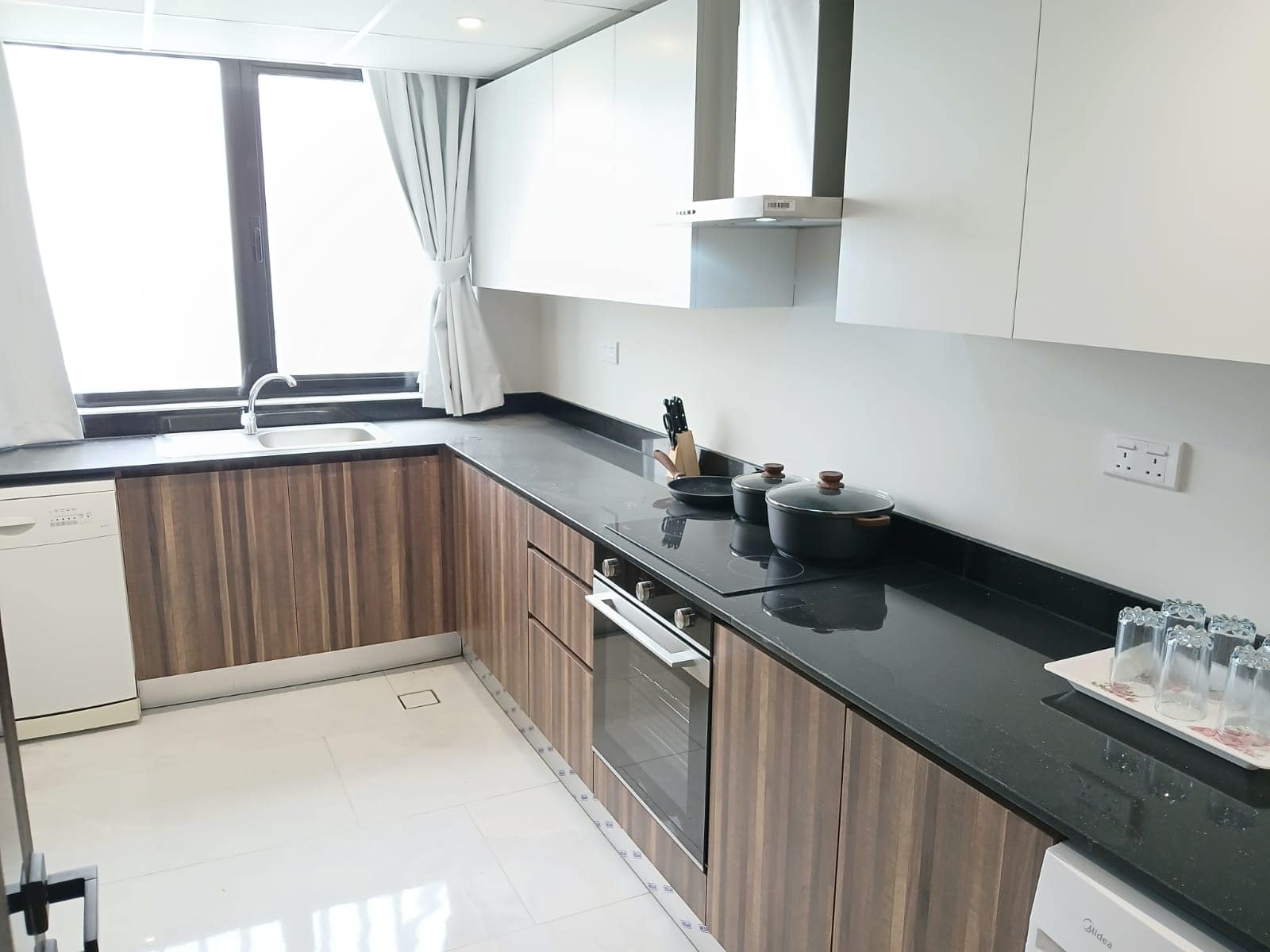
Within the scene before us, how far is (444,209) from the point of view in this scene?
12.9ft

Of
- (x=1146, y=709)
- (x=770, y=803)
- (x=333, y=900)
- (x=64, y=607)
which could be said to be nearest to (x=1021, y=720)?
(x=1146, y=709)

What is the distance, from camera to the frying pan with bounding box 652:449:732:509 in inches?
106

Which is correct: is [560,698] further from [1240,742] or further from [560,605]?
[1240,742]

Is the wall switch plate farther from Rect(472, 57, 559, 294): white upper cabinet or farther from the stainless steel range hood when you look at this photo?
Rect(472, 57, 559, 294): white upper cabinet

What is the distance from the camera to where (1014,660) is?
171 centimetres

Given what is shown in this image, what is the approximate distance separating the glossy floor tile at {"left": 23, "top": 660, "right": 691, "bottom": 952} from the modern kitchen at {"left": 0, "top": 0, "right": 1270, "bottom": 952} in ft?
0.05

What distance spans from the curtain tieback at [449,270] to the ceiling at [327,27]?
73 cm

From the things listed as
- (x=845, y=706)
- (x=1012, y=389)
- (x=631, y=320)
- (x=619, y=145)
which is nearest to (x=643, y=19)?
(x=619, y=145)

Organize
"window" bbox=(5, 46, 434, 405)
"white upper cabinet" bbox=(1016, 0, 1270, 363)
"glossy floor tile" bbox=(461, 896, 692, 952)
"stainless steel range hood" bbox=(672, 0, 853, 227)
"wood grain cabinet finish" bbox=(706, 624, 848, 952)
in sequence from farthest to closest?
"window" bbox=(5, 46, 434, 405) < "glossy floor tile" bbox=(461, 896, 692, 952) < "stainless steel range hood" bbox=(672, 0, 853, 227) < "wood grain cabinet finish" bbox=(706, 624, 848, 952) < "white upper cabinet" bbox=(1016, 0, 1270, 363)

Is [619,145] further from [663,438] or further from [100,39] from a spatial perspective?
[100,39]

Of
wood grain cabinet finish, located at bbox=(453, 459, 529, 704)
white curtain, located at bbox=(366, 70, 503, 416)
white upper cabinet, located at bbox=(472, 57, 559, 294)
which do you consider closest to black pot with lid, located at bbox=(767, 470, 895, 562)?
wood grain cabinet finish, located at bbox=(453, 459, 529, 704)

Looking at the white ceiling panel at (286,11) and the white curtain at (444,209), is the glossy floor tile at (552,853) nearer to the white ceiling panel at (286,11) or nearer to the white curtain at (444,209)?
the white curtain at (444,209)

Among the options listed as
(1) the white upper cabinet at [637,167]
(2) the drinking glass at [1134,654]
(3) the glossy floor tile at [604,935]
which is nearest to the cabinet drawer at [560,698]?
(3) the glossy floor tile at [604,935]

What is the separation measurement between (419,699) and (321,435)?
116 centimetres
